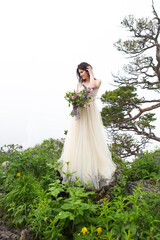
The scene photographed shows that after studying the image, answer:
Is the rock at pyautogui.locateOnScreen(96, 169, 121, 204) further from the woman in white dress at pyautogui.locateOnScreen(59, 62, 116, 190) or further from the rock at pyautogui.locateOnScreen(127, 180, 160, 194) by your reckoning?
the rock at pyautogui.locateOnScreen(127, 180, 160, 194)

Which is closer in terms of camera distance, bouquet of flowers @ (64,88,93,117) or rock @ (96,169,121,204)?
rock @ (96,169,121,204)

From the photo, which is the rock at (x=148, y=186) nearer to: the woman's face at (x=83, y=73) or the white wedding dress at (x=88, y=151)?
the white wedding dress at (x=88, y=151)

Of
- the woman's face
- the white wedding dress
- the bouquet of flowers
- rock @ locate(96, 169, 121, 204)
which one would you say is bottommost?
rock @ locate(96, 169, 121, 204)

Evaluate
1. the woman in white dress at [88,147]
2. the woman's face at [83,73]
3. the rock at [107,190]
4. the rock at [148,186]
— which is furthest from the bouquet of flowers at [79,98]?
the rock at [148,186]

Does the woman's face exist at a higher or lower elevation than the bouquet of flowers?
higher

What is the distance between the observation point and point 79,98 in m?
4.07

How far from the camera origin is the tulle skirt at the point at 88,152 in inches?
159

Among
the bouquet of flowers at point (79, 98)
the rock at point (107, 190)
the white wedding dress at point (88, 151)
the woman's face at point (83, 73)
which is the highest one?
the woman's face at point (83, 73)

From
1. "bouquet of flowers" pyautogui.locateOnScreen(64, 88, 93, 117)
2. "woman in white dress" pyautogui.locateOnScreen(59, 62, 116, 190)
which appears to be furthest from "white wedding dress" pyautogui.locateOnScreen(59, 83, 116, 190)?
"bouquet of flowers" pyautogui.locateOnScreen(64, 88, 93, 117)

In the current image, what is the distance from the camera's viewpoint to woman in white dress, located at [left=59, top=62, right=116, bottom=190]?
4.06 m

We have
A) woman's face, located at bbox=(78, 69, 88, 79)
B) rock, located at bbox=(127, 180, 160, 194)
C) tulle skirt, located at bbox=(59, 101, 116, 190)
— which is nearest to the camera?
rock, located at bbox=(127, 180, 160, 194)

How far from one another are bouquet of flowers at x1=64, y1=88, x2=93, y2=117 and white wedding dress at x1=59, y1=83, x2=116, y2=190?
190 mm

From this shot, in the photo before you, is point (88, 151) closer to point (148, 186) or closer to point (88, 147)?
point (88, 147)

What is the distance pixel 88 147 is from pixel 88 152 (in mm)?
109
